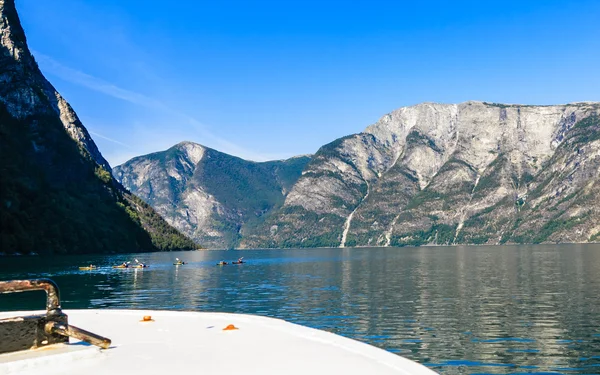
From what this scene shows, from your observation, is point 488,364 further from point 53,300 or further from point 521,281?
point 521,281

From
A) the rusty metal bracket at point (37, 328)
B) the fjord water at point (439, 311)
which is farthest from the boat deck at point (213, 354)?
the fjord water at point (439, 311)

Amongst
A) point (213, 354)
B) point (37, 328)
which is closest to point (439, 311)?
point (213, 354)

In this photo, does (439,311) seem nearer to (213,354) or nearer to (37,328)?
(213,354)

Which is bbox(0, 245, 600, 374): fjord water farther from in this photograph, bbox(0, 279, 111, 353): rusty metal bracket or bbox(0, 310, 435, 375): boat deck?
bbox(0, 279, 111, 353): rusty metal bracket

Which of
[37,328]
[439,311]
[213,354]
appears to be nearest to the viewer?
[37,328]

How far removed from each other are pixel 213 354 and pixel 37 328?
3828 mm

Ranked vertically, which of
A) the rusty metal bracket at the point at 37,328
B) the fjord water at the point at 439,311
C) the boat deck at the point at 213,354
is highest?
the rusty metal bracket at the point at 37,328

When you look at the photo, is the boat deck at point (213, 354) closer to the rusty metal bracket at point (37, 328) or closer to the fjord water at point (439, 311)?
the rusty metal bracket at point (37, 328)

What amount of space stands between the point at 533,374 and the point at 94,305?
46.5 meters

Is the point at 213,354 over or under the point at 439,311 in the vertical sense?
over

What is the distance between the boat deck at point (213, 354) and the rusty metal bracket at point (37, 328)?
22 cm

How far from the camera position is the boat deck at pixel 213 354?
1010 centimetres

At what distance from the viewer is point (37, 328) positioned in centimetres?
1116

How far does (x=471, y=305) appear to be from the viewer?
163 ft
